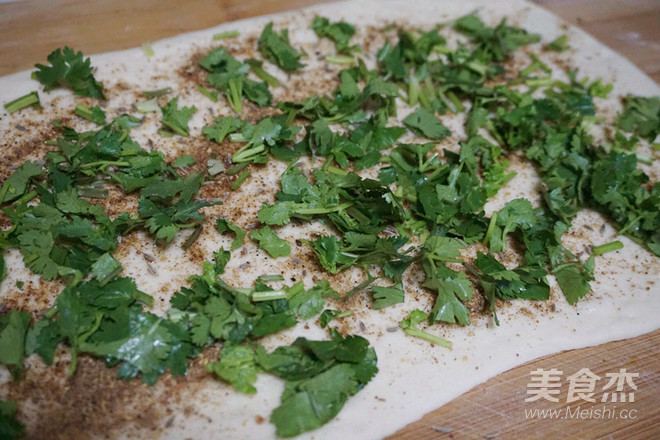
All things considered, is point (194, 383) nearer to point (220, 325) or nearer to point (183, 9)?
point (220, 325)

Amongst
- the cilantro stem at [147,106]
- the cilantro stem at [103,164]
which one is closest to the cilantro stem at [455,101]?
the cilantro stem at [147,106]

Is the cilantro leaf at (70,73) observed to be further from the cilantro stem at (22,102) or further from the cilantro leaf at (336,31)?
the cilantro leaf at (336,31)

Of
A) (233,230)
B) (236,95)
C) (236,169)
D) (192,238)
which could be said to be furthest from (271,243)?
(236,95)

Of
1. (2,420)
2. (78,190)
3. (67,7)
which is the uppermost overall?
(67,7)

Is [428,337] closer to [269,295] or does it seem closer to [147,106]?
[269,295]

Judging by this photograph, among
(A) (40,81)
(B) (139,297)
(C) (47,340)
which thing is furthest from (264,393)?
(A) (40,81)
